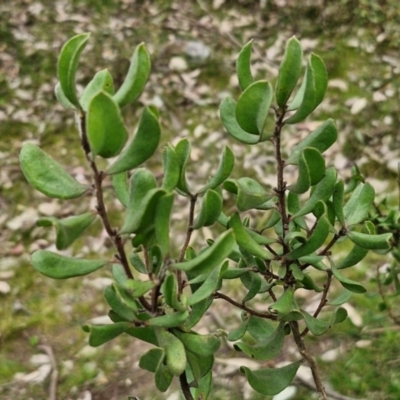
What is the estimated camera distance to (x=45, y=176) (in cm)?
40

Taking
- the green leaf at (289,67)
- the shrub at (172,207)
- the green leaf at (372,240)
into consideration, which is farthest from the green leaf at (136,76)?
the green leaf at (372,240)

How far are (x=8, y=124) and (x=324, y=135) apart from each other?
1.54 meters

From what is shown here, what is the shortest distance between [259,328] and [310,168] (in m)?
0.20

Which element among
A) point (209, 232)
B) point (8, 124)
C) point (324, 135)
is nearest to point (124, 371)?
point (209, 232)

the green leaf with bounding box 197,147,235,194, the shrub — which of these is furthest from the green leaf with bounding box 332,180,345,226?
the green leaf with bounding box 197,147,235,194

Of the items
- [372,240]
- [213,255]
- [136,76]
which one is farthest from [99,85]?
[372,240]

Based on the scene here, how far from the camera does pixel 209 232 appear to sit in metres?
1.41

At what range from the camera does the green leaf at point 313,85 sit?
1.32ft

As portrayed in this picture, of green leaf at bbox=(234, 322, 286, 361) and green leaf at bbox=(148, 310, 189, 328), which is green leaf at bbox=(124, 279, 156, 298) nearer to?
green leaf at bbox=(148, 310, 189, 328)

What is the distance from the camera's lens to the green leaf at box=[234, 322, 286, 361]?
0.50 metres

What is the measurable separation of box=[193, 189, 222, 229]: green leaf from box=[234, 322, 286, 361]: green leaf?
0.45 ft

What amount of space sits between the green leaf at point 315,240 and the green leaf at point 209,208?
0.27 ft

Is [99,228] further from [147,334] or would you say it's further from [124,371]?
[147,334]

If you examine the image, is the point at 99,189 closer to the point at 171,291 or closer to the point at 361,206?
the point at 171,291
